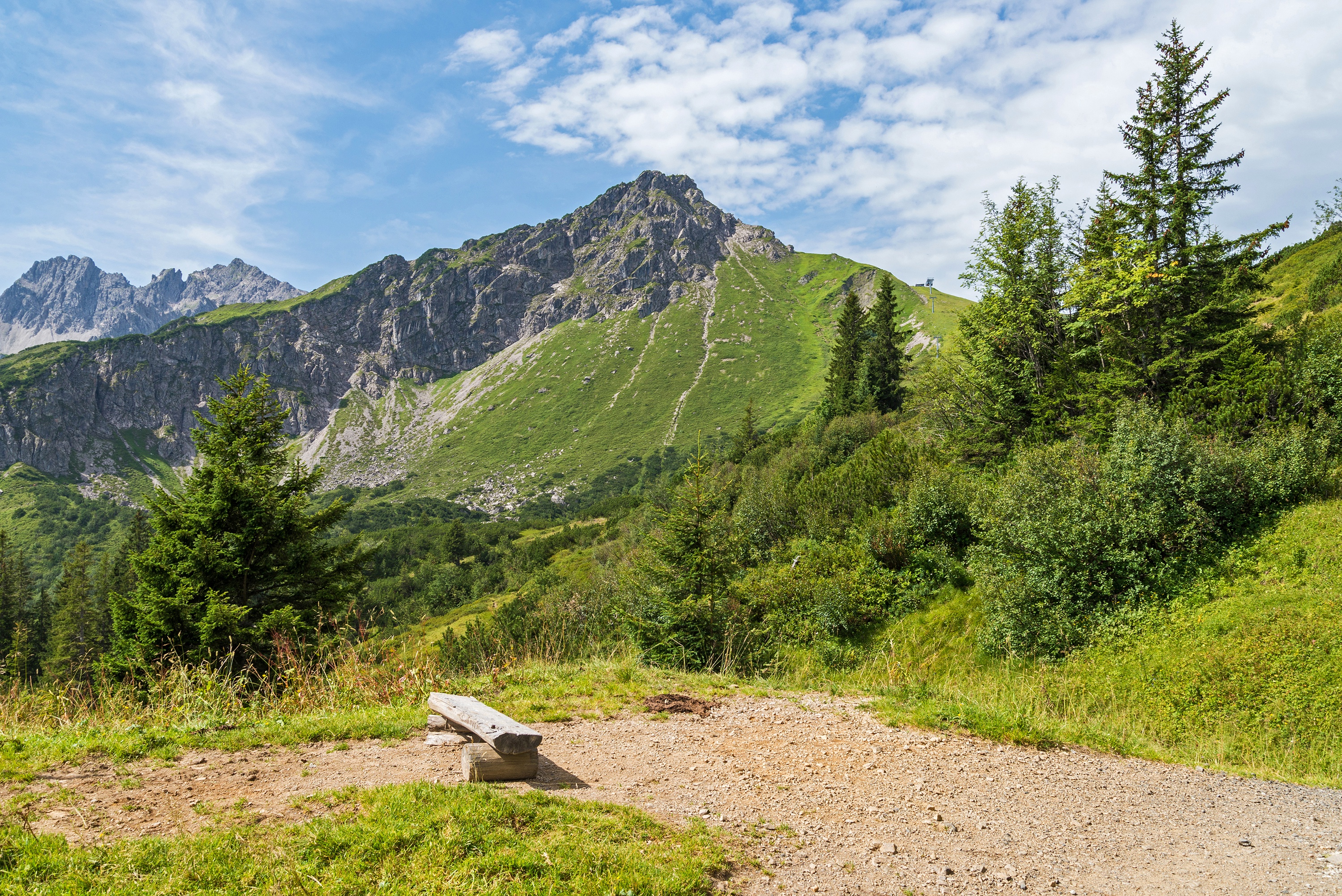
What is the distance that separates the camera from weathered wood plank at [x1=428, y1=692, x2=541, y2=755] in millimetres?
6387

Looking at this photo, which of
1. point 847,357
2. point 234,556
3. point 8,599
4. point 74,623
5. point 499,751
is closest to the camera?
point 499,751

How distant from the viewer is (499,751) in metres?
6.41

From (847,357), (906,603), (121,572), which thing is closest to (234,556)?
(906,603)

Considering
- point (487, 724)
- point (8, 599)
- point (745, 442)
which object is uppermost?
point (745, 442)

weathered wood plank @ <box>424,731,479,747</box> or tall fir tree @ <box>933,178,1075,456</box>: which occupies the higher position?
tall fir tree @ <box>933,178,1075,456</box>

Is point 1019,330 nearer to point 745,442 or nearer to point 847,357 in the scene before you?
point 847,357

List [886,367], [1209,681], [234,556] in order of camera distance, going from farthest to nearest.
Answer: [886,367] < [234,556] < [1209,681]

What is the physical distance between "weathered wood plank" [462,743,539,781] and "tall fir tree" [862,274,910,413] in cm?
5017

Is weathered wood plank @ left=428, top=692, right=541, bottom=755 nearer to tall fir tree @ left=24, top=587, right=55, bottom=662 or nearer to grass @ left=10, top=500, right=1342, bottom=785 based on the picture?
grass @ left=10, top=500, right=1342, bottom=785

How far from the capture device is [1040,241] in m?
27.5

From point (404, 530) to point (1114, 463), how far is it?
14804cm

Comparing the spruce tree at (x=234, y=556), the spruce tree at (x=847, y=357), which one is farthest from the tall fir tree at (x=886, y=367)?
the spruce tree at (x=234, y=556)

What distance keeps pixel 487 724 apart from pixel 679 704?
12.7ft

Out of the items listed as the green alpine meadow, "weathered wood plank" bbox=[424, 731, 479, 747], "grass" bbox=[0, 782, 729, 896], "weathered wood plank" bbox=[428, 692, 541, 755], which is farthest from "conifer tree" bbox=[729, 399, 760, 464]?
"grass" bbox=[0, 782, 729, 896]
